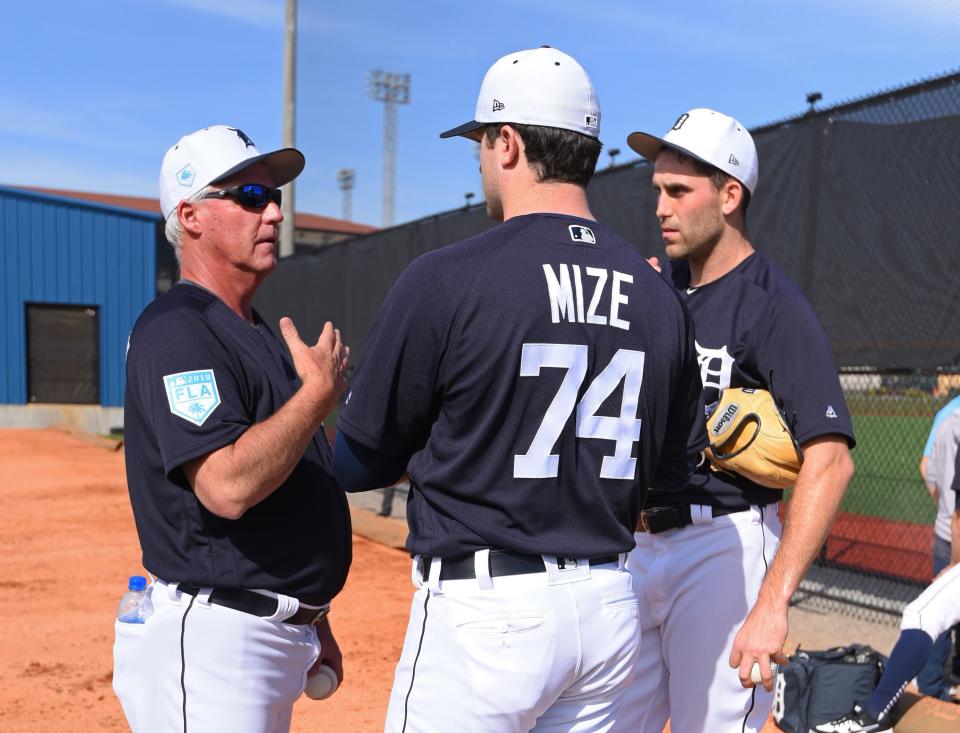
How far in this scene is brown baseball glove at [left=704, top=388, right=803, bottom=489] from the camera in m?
2.81

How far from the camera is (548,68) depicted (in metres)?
2.24

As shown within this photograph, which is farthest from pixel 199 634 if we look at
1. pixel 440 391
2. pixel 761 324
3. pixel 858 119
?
pixel 858 119

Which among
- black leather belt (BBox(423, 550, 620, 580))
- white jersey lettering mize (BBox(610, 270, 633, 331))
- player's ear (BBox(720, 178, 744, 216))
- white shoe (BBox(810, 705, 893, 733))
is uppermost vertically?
player's ear (BBox(720, 178, 744, 216))

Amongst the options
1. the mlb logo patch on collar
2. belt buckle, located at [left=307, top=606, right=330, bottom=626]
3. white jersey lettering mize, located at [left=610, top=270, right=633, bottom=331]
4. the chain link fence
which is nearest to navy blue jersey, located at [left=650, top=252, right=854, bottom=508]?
white jersey lettering mize, located at [left=610, top=270, right=633, bottom=331]

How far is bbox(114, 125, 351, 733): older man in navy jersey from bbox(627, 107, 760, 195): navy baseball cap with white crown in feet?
4.52

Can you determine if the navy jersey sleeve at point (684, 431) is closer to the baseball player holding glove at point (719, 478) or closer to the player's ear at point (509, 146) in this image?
the baseball player holding glove at point (719, 478)

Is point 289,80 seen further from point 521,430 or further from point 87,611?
point 521,430

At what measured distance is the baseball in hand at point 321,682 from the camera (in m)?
3.02

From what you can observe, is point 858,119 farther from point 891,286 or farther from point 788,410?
point 788,410

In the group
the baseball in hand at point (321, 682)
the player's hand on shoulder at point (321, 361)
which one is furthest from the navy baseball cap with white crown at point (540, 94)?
the baseball in hand at point (321, 682)

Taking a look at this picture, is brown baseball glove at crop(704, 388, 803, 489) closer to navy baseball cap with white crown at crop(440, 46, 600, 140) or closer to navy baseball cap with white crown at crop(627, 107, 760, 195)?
navy baseball cap with white crown at crop(627, 107, 760, 195)

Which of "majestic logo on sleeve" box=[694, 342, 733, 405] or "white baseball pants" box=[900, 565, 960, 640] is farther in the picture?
"white baseball pants" box=[900, 565, 960, 640]

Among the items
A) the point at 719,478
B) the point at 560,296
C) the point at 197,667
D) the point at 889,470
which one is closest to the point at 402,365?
the point at 560,296

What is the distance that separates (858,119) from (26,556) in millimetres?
7706
